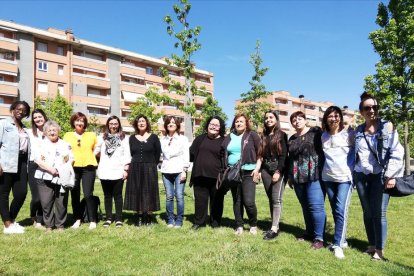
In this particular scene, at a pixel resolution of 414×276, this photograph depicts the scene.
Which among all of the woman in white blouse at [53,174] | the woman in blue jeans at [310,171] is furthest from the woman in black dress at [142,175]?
the woman in blue jeans at [310,171]

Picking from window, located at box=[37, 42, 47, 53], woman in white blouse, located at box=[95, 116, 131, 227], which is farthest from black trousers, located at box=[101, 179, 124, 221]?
window, located at box=[37, 42, 47, 53]

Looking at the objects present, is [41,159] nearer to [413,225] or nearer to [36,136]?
[36,136]

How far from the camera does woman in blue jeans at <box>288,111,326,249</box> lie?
5.69 meters

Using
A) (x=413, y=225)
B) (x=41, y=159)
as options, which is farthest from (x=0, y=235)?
(x=413, y=225)

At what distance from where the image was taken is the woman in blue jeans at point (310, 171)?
5.69 meters

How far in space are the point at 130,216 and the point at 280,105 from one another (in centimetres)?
7787

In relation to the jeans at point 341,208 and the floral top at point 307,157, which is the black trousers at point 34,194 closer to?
the floral top at point 307,157

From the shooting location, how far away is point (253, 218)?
6.57 metres

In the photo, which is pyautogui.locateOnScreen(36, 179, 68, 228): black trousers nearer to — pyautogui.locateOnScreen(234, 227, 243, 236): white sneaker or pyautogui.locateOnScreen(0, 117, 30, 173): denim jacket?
pyautogui.locateOnScreen(0, 117, 30, 173): denim jacket

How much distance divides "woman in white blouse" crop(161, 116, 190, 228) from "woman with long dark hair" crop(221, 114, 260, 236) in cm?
90

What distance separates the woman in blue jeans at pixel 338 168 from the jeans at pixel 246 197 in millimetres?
1390

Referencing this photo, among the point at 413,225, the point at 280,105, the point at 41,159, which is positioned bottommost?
the point at 413,225

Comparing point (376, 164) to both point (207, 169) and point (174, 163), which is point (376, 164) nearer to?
point (207, 169)

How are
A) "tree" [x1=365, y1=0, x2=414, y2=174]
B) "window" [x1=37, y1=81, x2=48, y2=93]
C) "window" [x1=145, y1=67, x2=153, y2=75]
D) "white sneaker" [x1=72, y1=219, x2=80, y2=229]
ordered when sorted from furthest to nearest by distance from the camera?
"window" [x1=145, y1=67, x2=153, y2=75]
"window" [x1=37, y1=81, x2=48, y2=93]
"tree" [x1=365, y1=0, x2=414, y2=174]
"white sneaker" [x1=72, y1=219, x2=80, y2=229]
